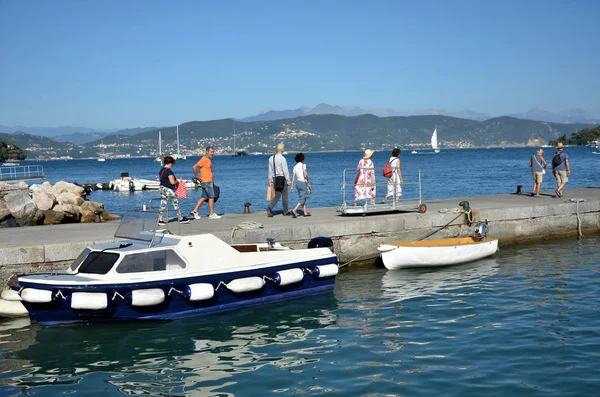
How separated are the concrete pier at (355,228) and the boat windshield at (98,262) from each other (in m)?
1.87

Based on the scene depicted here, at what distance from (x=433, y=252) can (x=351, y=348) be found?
22.8 ft

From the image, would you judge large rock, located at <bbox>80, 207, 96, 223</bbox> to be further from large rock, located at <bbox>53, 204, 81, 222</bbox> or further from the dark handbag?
the dark handbag

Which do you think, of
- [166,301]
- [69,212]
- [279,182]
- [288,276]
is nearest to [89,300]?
[166,301]

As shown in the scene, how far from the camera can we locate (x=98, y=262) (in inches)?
524

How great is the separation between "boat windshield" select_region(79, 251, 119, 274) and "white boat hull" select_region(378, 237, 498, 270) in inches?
295

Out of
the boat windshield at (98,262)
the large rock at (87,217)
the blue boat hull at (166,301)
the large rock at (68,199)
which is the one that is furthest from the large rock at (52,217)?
the boat windshield at (98,262)

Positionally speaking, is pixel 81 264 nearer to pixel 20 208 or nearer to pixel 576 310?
pixel 576 310

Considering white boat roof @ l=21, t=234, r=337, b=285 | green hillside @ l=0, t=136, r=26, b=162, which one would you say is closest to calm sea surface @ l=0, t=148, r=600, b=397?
white boat roof @ l=21, t=234, r=337, b=285

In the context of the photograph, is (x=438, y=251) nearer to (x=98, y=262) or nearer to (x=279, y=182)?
(x=279, y=182)

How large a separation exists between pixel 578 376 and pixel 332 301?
6210 millimetres

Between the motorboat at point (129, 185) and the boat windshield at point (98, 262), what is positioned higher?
the boat windshield at point (98, 262)

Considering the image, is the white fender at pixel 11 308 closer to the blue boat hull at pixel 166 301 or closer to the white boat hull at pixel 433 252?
the blue boat hull at pixel 166 301

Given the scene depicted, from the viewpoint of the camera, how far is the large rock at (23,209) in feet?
76.7

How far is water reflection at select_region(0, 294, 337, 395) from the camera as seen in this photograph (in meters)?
10.9
